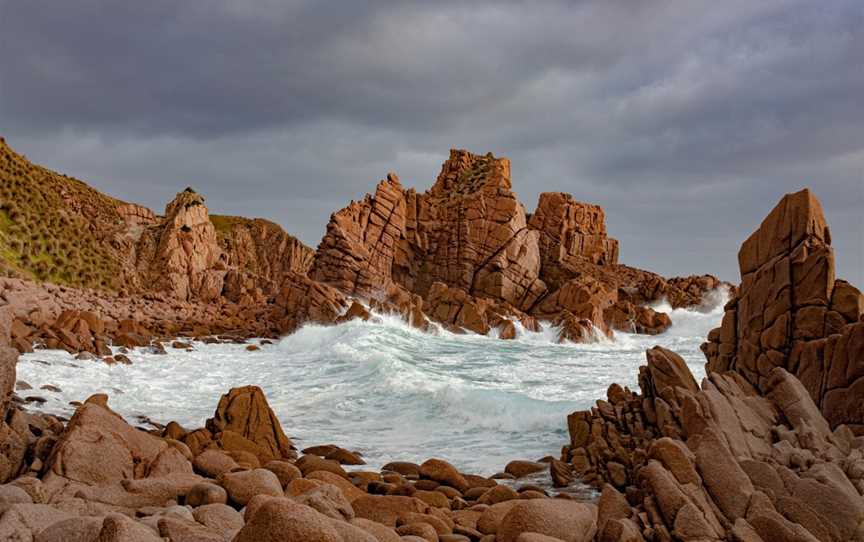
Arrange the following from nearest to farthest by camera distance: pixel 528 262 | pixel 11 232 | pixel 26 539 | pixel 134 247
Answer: pixel 26 539, pixel 11 232, pixel 134 247, pixel 528 262

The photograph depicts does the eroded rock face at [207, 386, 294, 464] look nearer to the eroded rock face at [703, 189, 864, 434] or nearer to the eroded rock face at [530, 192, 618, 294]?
the eroded rock face at [703, 189, 864, 434]

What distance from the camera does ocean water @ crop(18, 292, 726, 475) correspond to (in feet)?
51.1

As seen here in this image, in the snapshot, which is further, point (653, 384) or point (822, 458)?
point (653, 384)

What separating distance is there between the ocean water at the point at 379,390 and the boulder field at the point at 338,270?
334cm

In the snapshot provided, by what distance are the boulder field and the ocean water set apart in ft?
11.0

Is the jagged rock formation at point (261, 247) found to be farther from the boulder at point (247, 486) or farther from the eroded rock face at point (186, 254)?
the boulder at point (247, 486)

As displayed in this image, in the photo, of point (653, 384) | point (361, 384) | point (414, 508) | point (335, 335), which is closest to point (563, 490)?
point (653, 384)

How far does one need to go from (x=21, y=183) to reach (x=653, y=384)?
41433 millimetres

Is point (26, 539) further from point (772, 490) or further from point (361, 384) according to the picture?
point (361, 384)

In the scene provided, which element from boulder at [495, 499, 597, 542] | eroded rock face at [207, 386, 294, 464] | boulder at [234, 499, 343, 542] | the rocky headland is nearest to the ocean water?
the rocky headland

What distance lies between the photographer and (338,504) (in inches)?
260

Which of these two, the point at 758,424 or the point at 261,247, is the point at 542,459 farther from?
the point at 261,247

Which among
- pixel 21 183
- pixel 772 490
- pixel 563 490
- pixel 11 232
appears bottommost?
pixel 563 490

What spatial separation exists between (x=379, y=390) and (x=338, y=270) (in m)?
32.0
